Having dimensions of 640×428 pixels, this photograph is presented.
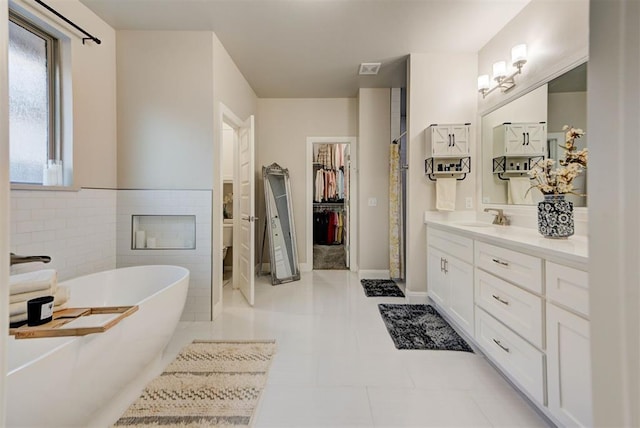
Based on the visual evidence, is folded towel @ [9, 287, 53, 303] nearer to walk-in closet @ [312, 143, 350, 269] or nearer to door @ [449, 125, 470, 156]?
door @ [449, 125, 470, 156]

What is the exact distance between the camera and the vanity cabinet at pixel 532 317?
1.24 m

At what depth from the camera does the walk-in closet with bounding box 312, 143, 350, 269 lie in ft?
19.9

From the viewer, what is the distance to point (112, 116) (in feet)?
8.78

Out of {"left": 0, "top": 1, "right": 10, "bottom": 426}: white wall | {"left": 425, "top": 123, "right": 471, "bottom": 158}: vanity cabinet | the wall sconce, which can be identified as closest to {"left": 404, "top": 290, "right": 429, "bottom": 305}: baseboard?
{"left": 425, "top": 123, "right": 471, "bottom": 158}: vanity cabinet

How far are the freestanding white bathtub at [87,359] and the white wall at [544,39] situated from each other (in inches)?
117

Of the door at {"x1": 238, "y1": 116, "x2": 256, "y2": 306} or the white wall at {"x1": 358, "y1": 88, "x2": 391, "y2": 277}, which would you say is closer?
the door at {"x1": 238, "y1": 116, "x2": 256, "y2": 306}

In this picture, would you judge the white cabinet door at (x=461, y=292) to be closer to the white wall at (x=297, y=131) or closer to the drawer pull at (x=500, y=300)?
the drawer pull at (x=500, y=300)

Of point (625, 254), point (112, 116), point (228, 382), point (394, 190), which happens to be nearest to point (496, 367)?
point (228, 382)

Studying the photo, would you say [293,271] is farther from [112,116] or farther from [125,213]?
[112,116]

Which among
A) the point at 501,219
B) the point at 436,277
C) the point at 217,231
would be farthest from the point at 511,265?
the point at 217,231

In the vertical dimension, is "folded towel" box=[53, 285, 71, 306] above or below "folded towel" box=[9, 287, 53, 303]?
below

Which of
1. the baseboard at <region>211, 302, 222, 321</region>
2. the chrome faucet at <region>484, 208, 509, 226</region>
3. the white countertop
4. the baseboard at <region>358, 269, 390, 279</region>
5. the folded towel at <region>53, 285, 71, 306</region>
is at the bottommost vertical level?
the baseboard at <region>211, 302, 222, 321</region>

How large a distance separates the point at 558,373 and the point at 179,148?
3.07 meters

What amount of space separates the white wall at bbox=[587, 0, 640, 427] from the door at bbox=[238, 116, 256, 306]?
9.42 ft
